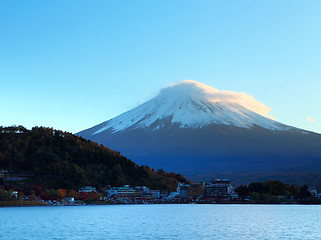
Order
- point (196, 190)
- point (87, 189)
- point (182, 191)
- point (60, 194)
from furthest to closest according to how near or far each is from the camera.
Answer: point (196, 190), point (182, 191), point (87, 189), point (60, 194)

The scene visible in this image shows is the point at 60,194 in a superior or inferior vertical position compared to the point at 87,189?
inferior

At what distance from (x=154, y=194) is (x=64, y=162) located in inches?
1178

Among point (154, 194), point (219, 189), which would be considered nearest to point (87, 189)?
point (154, 194)

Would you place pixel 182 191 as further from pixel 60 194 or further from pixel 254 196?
pixel 60 194

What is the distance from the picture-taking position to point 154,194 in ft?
503

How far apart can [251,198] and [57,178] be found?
181 feet

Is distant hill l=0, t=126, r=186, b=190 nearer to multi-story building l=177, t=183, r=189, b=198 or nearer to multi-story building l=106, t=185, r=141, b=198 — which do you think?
multi-story building l=106, t=185, r=141, b=198

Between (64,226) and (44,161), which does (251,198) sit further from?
(64,226)

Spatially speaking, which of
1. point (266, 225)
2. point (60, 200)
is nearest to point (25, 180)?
point (60, 200)

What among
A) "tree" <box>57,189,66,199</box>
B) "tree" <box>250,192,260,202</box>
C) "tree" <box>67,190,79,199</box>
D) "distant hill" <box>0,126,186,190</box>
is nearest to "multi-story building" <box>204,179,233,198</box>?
"distant hill" <box>0,126,186,190</box>

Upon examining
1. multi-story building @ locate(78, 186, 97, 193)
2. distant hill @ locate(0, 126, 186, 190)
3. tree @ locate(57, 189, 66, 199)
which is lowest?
tree @ locate(57, 189, 66, 199)

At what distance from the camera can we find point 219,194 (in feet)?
527

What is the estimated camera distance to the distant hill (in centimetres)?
13838

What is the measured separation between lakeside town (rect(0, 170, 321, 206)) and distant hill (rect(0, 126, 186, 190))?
148 inches
